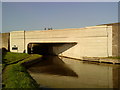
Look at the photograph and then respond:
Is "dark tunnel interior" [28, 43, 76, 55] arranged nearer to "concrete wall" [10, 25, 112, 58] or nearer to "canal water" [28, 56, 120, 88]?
"concrete wall" [10, 25, 112, 58]

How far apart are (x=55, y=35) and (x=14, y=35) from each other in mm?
10417

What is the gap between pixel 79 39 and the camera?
27.3 meters

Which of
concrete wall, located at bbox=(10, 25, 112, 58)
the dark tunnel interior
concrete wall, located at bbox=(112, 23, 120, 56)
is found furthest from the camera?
the dark tunnel interior

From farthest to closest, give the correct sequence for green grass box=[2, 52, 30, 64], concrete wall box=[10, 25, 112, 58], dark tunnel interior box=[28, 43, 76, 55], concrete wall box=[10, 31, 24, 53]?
dark tunnel interior box=[28, 43, 76, 55] < concrete wall box=[10, 31, 24, 53] < concrete wall box=[10, 25, 112, 58] < green grass box=[2, 52, 30, 64]

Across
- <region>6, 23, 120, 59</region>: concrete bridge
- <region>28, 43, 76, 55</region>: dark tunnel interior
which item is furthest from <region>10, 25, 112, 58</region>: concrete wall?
<region>28, 43, 76, 55</region>: dark tunnel interior

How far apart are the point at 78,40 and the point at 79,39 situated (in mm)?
304

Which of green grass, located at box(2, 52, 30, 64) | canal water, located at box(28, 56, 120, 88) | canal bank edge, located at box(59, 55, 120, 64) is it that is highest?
green grass, located at box(2, 52, 30, 64)

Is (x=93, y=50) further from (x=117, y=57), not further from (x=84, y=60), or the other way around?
(x=117, y=57)

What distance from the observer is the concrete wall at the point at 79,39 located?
24359 mm

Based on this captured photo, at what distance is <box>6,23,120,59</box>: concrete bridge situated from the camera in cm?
2419

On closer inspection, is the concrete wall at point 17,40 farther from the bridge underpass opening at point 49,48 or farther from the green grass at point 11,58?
the green grass at point 11,58

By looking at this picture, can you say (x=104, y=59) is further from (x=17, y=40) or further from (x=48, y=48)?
(x=48, y=48)

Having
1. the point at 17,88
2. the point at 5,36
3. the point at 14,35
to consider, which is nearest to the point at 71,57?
the point at 14,35

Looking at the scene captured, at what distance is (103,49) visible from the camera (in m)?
24.4
